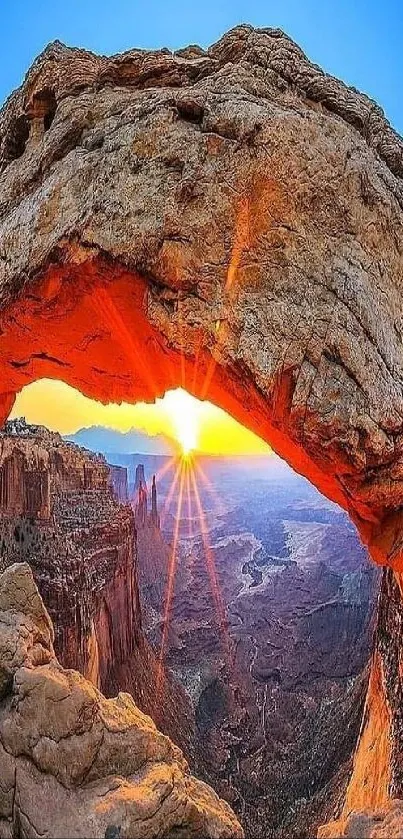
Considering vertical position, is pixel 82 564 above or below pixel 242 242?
below

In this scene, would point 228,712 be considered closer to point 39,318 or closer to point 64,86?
point 39,318

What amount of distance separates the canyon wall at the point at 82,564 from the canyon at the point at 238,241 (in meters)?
11.4

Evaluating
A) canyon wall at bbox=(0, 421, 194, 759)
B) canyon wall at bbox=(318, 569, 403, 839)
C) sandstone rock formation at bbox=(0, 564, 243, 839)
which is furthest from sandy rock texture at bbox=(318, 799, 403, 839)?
canyon wall at bbox=(0, 421, 194, 759)

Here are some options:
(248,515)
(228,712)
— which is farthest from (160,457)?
(228,712)

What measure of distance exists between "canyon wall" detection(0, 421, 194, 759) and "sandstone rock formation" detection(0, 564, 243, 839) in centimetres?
1111

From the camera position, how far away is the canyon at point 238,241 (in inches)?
197

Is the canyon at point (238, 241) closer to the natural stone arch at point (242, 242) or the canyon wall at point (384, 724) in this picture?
the natural stone arch at point (242, 242)

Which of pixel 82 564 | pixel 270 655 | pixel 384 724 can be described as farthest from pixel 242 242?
pixel 270 655

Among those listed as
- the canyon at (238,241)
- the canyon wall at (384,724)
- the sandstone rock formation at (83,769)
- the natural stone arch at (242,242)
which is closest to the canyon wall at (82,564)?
the canyon wall at (384,724)

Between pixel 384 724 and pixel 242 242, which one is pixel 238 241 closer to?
pixel 242 242

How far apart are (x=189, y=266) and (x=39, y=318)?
2.09 meters

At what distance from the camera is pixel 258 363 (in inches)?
191

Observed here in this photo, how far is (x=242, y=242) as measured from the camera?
517 centimetres

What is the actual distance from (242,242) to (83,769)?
4531 millimetres
